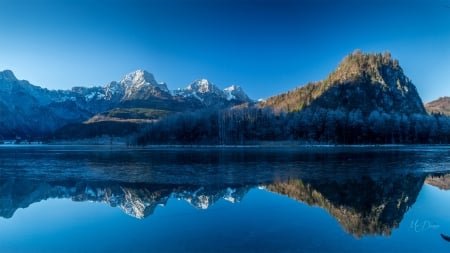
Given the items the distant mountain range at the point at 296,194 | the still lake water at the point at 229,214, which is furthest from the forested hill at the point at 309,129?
the still lake water at the point at 229,214

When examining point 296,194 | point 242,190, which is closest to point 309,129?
point 242,190

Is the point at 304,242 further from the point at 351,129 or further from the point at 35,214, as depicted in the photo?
the point at 351,129

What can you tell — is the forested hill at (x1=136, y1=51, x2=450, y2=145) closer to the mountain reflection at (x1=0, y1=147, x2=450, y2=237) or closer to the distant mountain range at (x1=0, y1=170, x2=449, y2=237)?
the mountain reflection at (x1=0, y1=147, x2=450, y2=237)

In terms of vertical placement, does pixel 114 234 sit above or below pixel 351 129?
below

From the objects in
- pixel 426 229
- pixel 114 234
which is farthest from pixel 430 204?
pixel 114 234

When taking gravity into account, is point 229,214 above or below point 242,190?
below

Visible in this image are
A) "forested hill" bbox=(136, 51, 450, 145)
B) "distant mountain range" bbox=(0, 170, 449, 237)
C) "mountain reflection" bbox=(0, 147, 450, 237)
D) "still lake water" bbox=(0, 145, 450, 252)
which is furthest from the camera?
"forested hill" bbox=(136, 51, 450, 145)

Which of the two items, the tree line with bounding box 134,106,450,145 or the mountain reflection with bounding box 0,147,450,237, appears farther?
the tree line with bounding box 134,106,450,145

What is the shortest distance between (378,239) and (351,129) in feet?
465

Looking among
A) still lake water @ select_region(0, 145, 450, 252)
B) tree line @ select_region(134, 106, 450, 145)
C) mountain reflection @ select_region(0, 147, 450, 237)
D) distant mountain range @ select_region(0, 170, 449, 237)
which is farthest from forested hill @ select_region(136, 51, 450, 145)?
still lake water @ select_region(0, 145, 450, 252)

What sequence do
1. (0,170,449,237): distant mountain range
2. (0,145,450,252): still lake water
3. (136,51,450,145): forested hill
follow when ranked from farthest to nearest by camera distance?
(136,51,450,145): forested hill
(0,170,449,237): distant mountain range
(0,145,450,252): still lake water

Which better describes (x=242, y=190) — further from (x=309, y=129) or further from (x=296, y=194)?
(x=309, y=129)

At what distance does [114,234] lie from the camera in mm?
16344

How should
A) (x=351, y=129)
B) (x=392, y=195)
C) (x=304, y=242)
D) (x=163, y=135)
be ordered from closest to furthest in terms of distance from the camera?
1. (x=304, y=242)
2. (x=392, y=195)
3. (x=351, y=129)
4. (x=163, y=135)
